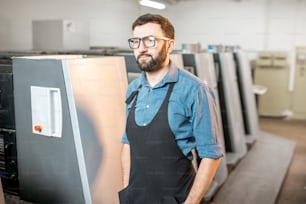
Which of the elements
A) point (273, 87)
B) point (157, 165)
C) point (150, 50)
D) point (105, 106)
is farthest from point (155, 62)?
point (273, 87)

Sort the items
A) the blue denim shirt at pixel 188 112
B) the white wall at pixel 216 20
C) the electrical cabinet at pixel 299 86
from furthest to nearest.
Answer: the electrical cabinet at pixel 299 86, the white wall at pixel 216 20, the blue denim shirt at pixel 188 112

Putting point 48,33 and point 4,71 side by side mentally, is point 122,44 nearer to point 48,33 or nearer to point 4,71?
point 48,33

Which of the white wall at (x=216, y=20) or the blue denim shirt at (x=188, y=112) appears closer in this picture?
the blue denim shirt at (x=188, y=112)

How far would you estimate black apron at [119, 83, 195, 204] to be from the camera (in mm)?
1402

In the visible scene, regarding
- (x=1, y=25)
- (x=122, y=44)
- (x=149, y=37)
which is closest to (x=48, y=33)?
(x=1, y=25)

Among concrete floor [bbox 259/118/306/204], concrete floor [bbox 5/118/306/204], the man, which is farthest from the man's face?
concrete floor [bbox 259/118/306/204]

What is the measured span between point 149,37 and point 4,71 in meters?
1.11

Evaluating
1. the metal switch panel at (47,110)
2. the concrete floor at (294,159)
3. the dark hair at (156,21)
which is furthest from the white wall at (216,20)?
the dark hair at (156,21)

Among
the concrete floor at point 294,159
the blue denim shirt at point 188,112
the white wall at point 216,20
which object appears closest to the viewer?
the blue denim shirt at point 188,112

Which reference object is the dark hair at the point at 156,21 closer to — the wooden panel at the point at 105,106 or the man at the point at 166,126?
the man at the point at 166,126

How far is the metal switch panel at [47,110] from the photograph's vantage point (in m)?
1.91

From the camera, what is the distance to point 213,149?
4.59 feet

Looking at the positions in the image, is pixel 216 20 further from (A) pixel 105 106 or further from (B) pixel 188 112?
(B) pixel 188 112

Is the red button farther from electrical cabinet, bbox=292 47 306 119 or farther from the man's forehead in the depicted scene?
electrical cabinet, bbox=292 47 306 119
